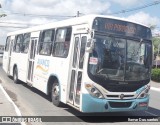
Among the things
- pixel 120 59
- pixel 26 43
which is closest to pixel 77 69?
pixel 120 59

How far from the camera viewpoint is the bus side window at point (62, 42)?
37.6 ft

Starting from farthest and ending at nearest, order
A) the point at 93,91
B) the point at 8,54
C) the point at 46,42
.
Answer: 1. the point at 8,54
2. the point at 46,42
3. the point at 93,91

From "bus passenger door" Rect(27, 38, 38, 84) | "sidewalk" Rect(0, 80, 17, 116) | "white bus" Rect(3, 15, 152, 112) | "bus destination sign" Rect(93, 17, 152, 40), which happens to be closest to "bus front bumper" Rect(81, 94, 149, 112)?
"white bus" Rect(3, 15, 152, 112)

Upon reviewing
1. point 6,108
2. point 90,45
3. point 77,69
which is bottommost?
point 6,108

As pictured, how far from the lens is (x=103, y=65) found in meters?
9.78

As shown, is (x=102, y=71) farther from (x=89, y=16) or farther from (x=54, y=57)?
(x=54, y=57)

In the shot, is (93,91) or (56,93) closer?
(93,91)

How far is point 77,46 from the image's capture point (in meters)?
10.7

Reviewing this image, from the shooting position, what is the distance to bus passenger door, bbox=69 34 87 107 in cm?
1013

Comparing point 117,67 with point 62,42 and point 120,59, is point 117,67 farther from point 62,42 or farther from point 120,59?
point 62,42

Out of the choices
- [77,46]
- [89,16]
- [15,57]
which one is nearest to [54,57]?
[77,46]

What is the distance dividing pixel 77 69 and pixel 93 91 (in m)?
1.00

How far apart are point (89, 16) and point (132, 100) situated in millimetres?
2673

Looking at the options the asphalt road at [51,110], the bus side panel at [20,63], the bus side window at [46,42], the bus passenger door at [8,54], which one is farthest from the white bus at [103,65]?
the bus passenger door at [8,54]
